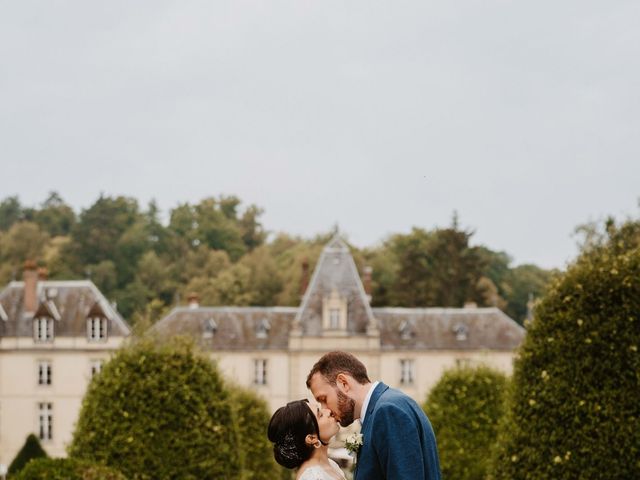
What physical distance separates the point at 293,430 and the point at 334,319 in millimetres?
38487

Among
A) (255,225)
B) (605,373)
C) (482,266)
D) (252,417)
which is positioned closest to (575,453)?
(605,373)

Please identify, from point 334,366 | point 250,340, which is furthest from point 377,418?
point 250,340

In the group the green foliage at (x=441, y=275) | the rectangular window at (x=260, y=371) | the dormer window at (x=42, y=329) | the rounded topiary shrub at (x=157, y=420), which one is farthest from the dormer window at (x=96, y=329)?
the rounded topiary shrub at (x=157, y=420)

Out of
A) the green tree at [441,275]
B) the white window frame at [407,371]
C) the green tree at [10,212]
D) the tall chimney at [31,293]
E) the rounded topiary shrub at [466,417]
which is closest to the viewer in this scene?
the rounded topiary shrub at [466,417]

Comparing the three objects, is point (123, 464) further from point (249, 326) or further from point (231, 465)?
point (249, 326)

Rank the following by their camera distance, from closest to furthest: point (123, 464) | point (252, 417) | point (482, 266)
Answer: point (123, 464)
point (252, 417)
point (482, 266)

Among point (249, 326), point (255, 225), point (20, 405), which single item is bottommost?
point (20, 405)

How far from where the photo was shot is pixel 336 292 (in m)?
44.6

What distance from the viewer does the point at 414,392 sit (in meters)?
43.9

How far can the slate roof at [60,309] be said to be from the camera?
138 ft

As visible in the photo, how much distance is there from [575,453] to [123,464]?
7.14m

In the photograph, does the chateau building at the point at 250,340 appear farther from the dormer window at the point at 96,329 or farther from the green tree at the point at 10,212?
the green tree at the point at 10,212

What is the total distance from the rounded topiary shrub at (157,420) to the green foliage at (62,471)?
239 cm

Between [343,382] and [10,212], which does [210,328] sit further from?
[10,212]
